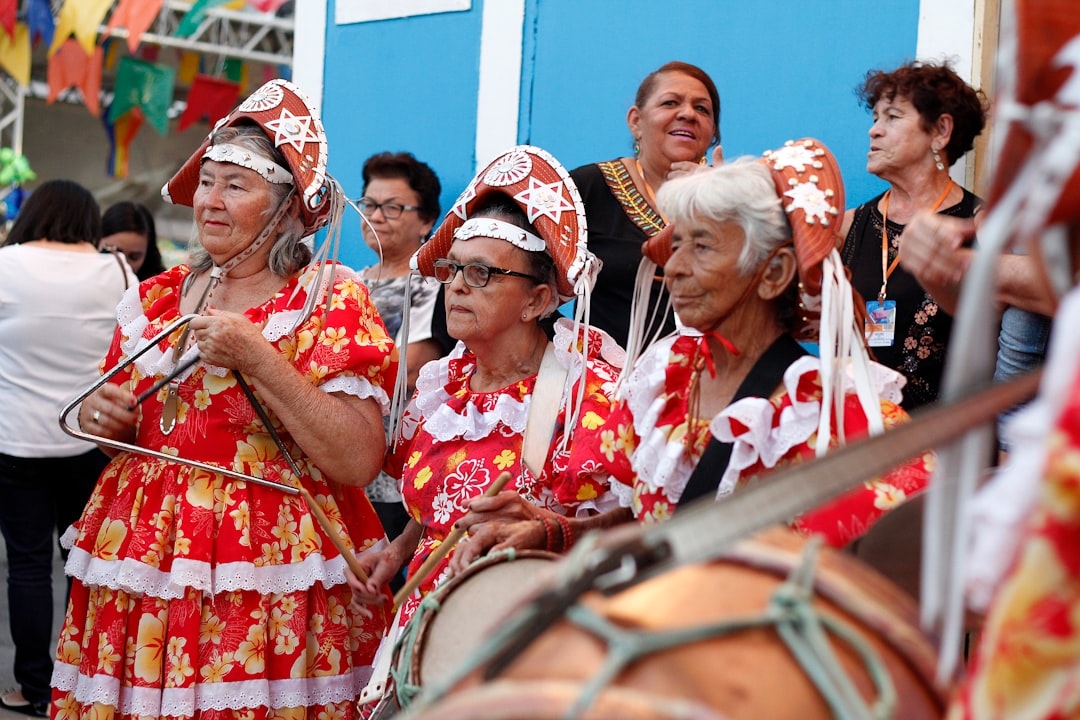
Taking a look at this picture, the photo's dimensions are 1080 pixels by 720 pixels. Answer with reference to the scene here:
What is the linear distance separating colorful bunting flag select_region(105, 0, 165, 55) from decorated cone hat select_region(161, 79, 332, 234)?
9235mm

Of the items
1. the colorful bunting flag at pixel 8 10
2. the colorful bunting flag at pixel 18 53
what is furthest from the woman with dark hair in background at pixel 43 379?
the colorful bunting flag at pixel 18 53

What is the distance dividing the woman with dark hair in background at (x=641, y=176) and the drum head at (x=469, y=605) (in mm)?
1539

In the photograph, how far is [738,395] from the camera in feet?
8.61

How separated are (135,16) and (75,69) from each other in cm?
214

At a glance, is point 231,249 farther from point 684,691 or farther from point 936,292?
point 684,691

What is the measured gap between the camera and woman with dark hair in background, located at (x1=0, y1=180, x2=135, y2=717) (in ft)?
18.2

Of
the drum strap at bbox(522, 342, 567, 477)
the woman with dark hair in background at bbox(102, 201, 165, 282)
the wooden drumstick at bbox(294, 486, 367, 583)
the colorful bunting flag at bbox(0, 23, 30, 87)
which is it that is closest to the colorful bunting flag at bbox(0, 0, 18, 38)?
the colorful bunting flag at bbox(0, 23, 30, 87)

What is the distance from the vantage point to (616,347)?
3.69 metres

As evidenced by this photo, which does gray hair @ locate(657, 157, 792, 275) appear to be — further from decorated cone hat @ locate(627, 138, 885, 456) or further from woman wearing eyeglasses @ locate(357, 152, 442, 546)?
woman wearing eyeglasses @ locate(357, 152, 442, 546)

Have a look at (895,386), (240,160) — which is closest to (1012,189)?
(895,386)

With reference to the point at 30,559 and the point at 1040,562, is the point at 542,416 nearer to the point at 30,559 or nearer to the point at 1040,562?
the point at 1040,562

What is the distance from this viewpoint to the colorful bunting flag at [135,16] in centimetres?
1240

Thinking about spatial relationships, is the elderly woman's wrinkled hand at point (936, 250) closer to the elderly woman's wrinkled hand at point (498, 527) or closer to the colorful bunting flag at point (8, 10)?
the elderly woman's wrinkled hand at point (498, 527)

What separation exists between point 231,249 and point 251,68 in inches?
535
